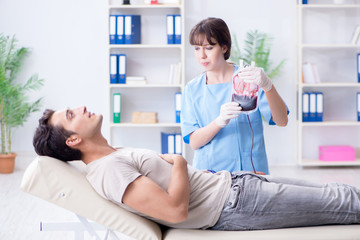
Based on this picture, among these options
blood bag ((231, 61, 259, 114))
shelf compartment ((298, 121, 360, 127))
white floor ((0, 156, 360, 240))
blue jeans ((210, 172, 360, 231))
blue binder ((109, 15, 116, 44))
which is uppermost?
blue binder ((109, 15, 116, 44))

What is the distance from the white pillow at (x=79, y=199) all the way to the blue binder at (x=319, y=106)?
11.0 feet

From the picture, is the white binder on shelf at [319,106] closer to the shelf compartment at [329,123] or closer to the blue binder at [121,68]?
the shelf compartment at [329,123]

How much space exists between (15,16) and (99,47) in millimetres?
813

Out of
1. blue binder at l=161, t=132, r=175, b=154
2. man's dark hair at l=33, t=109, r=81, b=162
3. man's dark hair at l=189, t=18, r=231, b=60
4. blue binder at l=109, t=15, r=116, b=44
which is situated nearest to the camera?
man's dark hair at l=33, t=109, r=81, b=162

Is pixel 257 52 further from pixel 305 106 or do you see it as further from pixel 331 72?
pixel 331 72

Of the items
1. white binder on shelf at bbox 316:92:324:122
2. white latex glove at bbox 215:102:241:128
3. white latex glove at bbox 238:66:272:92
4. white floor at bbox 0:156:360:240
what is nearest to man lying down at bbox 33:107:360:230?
white latex glove at bbox 215:102:241:128

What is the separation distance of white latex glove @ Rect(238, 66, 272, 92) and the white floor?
1.43 meters

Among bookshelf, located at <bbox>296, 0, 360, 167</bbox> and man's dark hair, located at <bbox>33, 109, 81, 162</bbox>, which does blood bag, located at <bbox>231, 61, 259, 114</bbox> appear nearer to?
man's dark hair, located at <bbox>33, 109, 81, 162</bbox>

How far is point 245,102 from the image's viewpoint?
84.6 inches

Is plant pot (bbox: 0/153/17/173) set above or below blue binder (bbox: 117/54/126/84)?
below

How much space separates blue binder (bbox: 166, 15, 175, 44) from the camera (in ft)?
15.3

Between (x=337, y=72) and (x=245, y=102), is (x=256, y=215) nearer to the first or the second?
(x=245, y=102)

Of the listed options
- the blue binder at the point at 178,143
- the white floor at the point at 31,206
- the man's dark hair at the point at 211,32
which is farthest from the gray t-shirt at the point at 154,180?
the blue binder at the point at 178,143

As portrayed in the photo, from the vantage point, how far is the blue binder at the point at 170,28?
467cm
